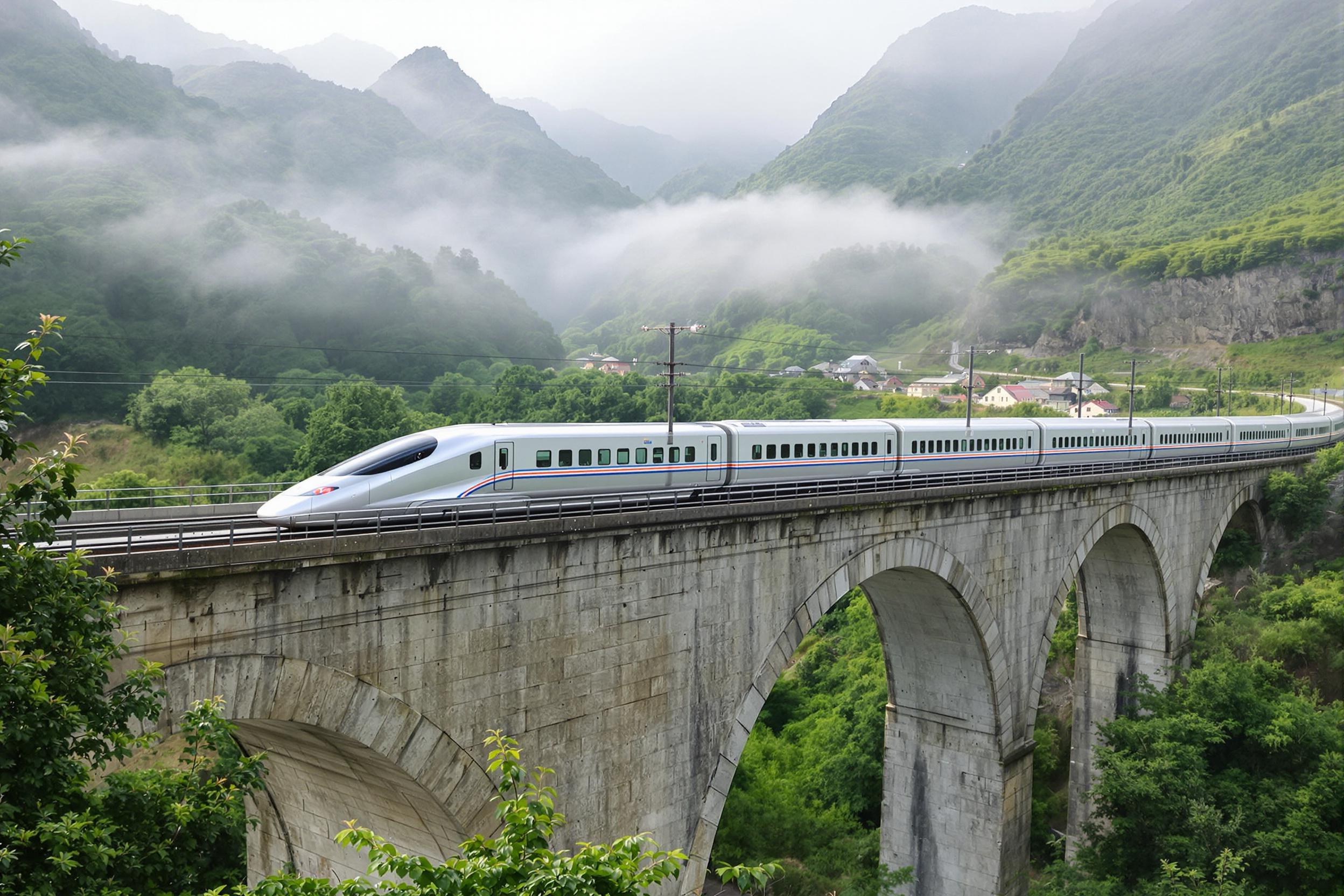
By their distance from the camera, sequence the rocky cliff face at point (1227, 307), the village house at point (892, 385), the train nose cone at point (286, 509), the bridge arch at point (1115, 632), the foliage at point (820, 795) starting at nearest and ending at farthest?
the train nose cone at point (286, 509) → the foliage at point (820, 795) → the bridge arch at point (1115, 632) → the rocky cliff face at point (1227, 307) → the village house at point (892, 385)

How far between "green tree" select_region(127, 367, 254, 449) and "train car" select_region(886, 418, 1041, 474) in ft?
159

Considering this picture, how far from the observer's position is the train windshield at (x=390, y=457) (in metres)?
14.9

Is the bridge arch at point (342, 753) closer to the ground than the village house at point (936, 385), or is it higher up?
closer to the ground

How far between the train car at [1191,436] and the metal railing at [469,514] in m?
12.8

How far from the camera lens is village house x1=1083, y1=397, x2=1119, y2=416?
86.8 m

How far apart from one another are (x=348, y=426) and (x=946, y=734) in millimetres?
37649

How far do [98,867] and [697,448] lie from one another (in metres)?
14.7

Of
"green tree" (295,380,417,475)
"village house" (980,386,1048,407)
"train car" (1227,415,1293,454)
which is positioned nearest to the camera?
"train car" (1227,415,1293,454)

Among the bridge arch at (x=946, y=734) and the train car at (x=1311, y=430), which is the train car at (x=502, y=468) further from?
the train car at (x=1311, y=430)

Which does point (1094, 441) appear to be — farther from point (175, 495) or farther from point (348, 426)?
point (348, 426)

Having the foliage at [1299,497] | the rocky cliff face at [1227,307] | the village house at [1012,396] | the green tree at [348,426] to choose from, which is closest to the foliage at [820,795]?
the foliage at [1299,497]

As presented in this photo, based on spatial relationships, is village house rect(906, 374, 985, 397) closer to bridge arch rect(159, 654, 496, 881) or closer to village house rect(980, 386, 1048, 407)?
village house rect(980, 386, 1048, 407)

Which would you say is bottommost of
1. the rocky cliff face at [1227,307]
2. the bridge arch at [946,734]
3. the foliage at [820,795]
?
the foliage at [820,795]

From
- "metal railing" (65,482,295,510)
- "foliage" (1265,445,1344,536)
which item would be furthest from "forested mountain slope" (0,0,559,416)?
"foliage" (1265,445,1344,536)
